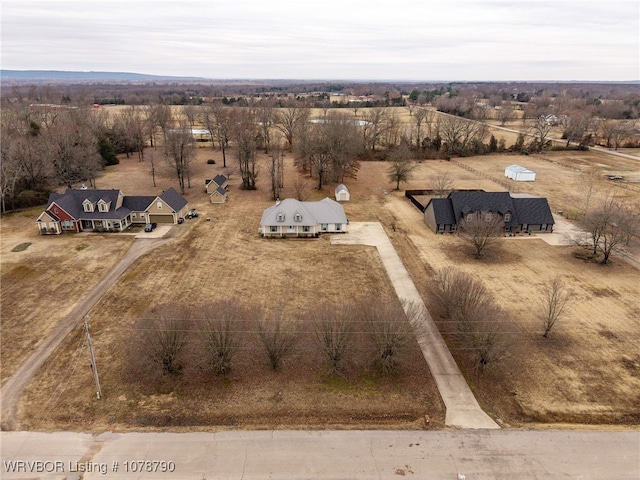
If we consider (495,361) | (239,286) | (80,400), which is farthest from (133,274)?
(495,361)

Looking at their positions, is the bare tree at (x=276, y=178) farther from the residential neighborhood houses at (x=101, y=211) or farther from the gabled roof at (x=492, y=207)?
the gabled roof at (x=492, y=207)

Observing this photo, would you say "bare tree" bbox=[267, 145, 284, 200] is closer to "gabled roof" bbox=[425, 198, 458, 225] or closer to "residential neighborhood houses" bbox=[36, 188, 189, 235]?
"residential neighborhood houses" bbox=[36, 188, 189, 235]

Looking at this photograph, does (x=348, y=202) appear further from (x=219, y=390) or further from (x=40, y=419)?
(x=40, y=419)

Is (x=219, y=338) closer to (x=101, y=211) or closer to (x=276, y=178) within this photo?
(x=101, y=211)

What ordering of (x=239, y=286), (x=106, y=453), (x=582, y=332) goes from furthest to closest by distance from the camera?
1. (x=239, y=286)
2. (x=582, y=332)
3. (x=106, y=453)

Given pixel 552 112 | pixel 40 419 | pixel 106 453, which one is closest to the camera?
pixel 106 453

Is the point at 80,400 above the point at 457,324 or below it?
below

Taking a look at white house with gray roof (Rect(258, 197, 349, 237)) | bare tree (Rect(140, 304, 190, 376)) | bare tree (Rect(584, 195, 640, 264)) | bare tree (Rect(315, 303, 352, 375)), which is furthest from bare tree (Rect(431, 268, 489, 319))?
white house with gray roof (Rect(258, 197, 349, 237))
